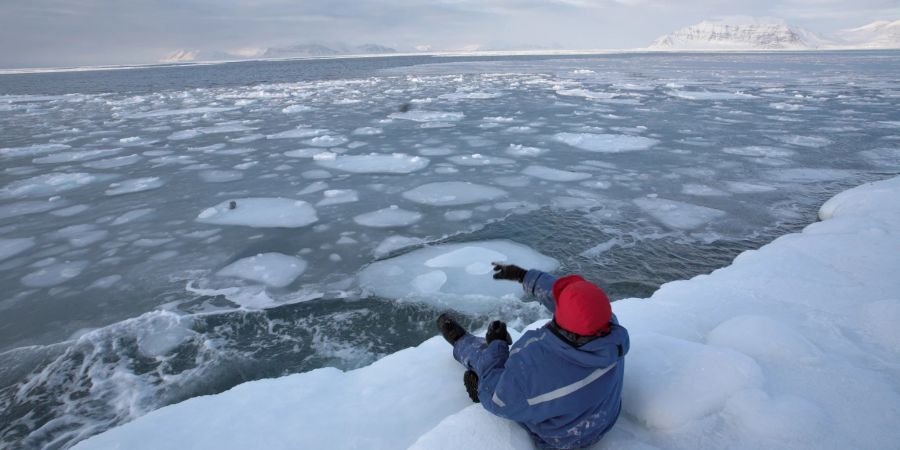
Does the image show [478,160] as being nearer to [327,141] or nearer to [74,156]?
[327,141]

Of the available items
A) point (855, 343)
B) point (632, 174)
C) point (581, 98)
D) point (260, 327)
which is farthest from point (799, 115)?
point (260, 327)

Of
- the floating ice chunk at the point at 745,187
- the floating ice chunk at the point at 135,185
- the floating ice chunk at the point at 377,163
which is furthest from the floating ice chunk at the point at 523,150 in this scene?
the floating ice chunk at the point at 135,185

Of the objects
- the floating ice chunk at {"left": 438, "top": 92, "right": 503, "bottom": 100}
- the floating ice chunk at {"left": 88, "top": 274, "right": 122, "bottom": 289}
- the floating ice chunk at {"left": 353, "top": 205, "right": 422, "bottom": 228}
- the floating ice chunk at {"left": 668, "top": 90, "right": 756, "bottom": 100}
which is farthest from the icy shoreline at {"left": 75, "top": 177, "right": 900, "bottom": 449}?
the floating ice chunk at {"left": 438, "top": 92, "right": 503, "bottom": 100}

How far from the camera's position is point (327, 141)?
12.0 metres

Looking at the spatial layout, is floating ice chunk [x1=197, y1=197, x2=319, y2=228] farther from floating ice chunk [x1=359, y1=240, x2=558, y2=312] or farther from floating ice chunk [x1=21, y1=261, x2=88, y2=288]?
floating ice chunk [x1=359, y1=240, x2=558, y2=312]

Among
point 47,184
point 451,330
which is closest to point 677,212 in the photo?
point 451,330

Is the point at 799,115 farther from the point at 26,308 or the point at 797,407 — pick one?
the point at 26,308

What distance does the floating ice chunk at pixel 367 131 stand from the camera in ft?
42.4

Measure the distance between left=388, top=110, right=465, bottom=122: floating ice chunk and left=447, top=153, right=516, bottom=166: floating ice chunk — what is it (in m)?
5.30

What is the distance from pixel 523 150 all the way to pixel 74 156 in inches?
430

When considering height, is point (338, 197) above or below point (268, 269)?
above

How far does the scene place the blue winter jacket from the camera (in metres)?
1.93

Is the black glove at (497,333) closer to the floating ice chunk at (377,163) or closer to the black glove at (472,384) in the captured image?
the black glove at (472,384)

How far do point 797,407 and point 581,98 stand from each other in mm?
19597
